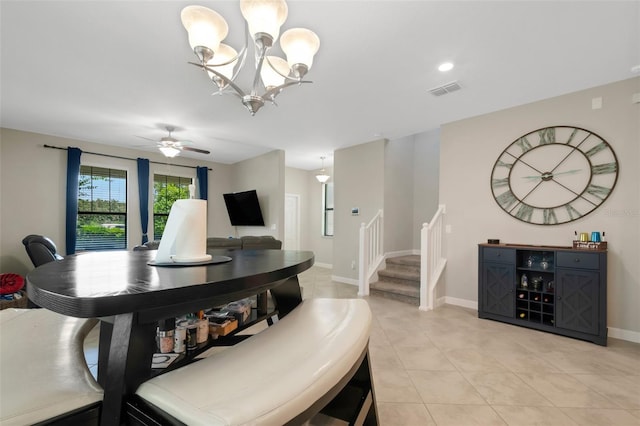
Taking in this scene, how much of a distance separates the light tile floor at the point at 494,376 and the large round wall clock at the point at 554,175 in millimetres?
1416

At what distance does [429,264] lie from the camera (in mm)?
3951

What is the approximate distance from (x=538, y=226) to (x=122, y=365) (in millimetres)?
4183

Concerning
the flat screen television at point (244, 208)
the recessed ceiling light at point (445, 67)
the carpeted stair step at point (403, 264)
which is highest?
the recessed ceiling light at point (445, 67)

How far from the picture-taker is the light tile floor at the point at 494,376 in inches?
69.1

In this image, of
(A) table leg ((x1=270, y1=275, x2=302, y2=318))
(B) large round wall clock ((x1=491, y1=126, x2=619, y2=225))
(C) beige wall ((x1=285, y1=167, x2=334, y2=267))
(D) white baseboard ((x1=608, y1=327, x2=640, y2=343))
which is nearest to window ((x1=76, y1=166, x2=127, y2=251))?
(C) beige wall ((x1=285, y1=167, x2=334, y2=267))

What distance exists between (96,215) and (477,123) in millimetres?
6961

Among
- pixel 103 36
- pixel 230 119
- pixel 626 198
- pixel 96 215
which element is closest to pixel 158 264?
pixel 103 36

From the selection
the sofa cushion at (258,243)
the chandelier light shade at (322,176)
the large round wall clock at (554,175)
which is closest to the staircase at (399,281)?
the large round wall clock at (554,175)

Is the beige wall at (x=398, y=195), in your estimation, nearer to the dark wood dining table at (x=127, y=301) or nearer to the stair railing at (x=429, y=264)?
the stair railing at (x=429, y=264)

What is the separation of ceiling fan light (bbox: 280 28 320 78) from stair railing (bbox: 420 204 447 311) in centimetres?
286

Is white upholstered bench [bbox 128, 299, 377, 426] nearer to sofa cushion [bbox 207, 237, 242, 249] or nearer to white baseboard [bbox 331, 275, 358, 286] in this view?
sofa cushion [bbox 207, 237, 242, 249]

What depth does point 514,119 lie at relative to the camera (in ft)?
11.9

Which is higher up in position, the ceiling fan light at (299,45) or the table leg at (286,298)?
the ceiling fan light at (299,45)

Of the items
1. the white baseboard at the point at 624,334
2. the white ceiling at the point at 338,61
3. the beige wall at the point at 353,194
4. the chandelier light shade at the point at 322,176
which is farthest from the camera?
the chandelier light shade at the point at 322,176
